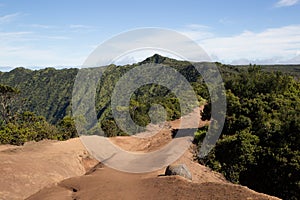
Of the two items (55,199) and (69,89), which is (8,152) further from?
(69,89)

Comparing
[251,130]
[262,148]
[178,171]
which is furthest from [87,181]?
[251,130]

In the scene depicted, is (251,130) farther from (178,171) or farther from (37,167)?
(37,167)

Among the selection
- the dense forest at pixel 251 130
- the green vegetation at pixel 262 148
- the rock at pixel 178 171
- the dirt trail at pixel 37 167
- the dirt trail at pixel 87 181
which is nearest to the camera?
the dirt trail at pixel 87 181

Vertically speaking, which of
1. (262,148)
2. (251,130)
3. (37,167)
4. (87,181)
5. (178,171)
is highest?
(251,130)

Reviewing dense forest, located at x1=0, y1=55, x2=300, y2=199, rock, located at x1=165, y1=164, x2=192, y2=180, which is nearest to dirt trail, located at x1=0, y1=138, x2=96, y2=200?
rock, located at x1=165, y1=164, x2=192, y2=180

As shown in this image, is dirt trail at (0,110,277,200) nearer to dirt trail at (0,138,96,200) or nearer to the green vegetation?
dirt trail at (0,138,96,200)

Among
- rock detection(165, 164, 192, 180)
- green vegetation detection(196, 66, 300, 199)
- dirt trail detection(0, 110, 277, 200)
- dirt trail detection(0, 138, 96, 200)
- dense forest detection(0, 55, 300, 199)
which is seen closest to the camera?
dirt trail detection(0, 110, 277, 200)

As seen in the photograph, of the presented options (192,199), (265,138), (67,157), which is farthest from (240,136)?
(67,157)

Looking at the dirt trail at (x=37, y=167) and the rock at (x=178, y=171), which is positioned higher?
the rock at (x=178, y=171)

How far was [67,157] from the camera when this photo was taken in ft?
83.6

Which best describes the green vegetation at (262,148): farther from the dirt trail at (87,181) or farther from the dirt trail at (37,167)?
the dirt trail at (37,167)

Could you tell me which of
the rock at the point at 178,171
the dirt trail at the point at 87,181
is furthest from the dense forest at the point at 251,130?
the rock at the point at 178,171

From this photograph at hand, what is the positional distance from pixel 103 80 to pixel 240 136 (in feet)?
369

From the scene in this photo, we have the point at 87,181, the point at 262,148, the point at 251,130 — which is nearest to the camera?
the point at 87,181
